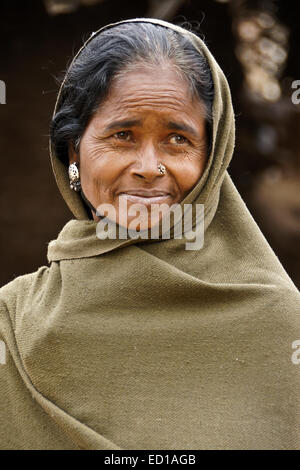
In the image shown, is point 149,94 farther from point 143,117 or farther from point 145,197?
point 145,197

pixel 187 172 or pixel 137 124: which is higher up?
pixel 137 124

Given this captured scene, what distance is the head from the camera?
91.0 inches

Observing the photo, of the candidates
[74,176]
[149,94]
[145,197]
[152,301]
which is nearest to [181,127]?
[149,94]

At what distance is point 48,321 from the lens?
2301 mm

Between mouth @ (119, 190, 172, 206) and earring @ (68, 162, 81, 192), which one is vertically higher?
mouth @ (119, 190, 172, 206)

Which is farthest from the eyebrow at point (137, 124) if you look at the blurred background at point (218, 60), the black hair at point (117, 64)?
the blurred background at point (218, 60)

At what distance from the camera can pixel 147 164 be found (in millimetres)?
2289

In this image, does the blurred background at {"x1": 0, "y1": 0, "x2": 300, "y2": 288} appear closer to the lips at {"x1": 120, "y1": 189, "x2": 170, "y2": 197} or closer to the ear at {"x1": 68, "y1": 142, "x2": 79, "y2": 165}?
the ear at {"x1": 68, "y1": 142, "x2": 79, "y2": 165}

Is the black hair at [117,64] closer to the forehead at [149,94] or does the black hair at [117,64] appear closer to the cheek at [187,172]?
the forehead at [149,94]

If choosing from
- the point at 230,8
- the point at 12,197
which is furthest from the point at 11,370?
the point at 230,8

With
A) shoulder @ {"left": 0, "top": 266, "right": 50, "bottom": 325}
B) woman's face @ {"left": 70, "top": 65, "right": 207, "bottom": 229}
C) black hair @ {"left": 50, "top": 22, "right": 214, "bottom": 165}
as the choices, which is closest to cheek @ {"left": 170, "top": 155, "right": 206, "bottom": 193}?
woman's face @ {"left": 70, "top": 65, "right": 207, "bottom": 229}

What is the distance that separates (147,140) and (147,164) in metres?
0.08

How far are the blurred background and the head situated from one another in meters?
3.70

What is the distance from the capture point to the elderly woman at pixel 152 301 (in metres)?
2.18
